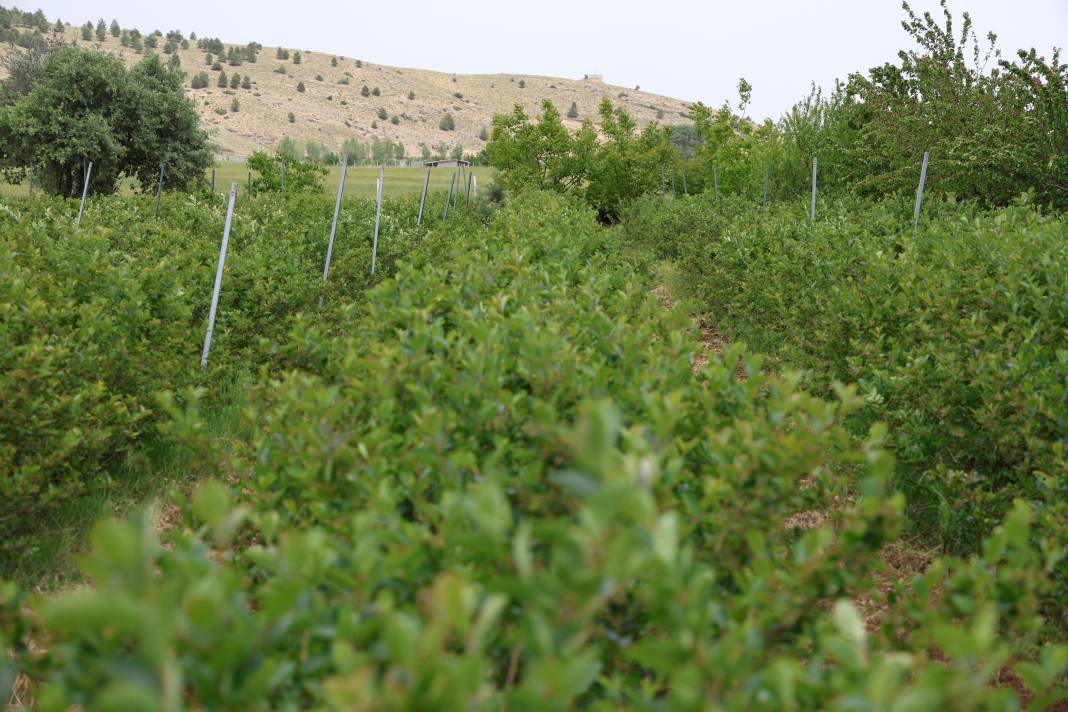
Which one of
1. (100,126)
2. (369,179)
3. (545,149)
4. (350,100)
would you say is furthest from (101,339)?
(350,100)

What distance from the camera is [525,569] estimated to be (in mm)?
1040

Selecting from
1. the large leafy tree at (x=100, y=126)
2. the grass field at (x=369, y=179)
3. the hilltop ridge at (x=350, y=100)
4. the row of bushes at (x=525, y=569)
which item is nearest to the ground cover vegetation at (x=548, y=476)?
the row of bushes at (x=525, y=569)

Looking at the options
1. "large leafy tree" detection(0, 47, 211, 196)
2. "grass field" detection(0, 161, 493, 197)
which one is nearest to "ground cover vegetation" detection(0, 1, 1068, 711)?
"large leafy tree" detection(0, 47, 211, 196)

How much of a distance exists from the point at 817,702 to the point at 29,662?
1.51 meters

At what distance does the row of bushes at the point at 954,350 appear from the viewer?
4.03 m

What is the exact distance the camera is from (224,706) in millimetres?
1183

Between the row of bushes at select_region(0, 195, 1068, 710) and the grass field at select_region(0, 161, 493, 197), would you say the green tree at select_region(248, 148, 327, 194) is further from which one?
the row of bushes at select_region(0, 195, 1068, 710)

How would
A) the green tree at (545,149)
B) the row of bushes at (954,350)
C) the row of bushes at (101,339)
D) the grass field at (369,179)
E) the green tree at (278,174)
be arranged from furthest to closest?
1. the grass field at (369,179)
2. the green tree at (545,149)
3. the green tree at (278,174)
4. the row of bushes at (101,339)
5. the row of bushes at (954,350)

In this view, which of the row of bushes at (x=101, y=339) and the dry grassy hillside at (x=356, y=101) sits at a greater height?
the dry grassy hillside at (x=356, y=101)

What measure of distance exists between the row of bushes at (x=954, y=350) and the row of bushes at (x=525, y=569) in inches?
45.7

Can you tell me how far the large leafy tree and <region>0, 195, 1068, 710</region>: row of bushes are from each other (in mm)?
24778

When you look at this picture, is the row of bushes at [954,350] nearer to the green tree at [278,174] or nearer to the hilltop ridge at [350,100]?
the green tree at [278,174]

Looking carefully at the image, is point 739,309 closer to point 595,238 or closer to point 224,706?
point 595,238

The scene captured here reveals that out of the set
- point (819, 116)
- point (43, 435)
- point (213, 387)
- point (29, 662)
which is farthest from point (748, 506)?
point (819, 116)
